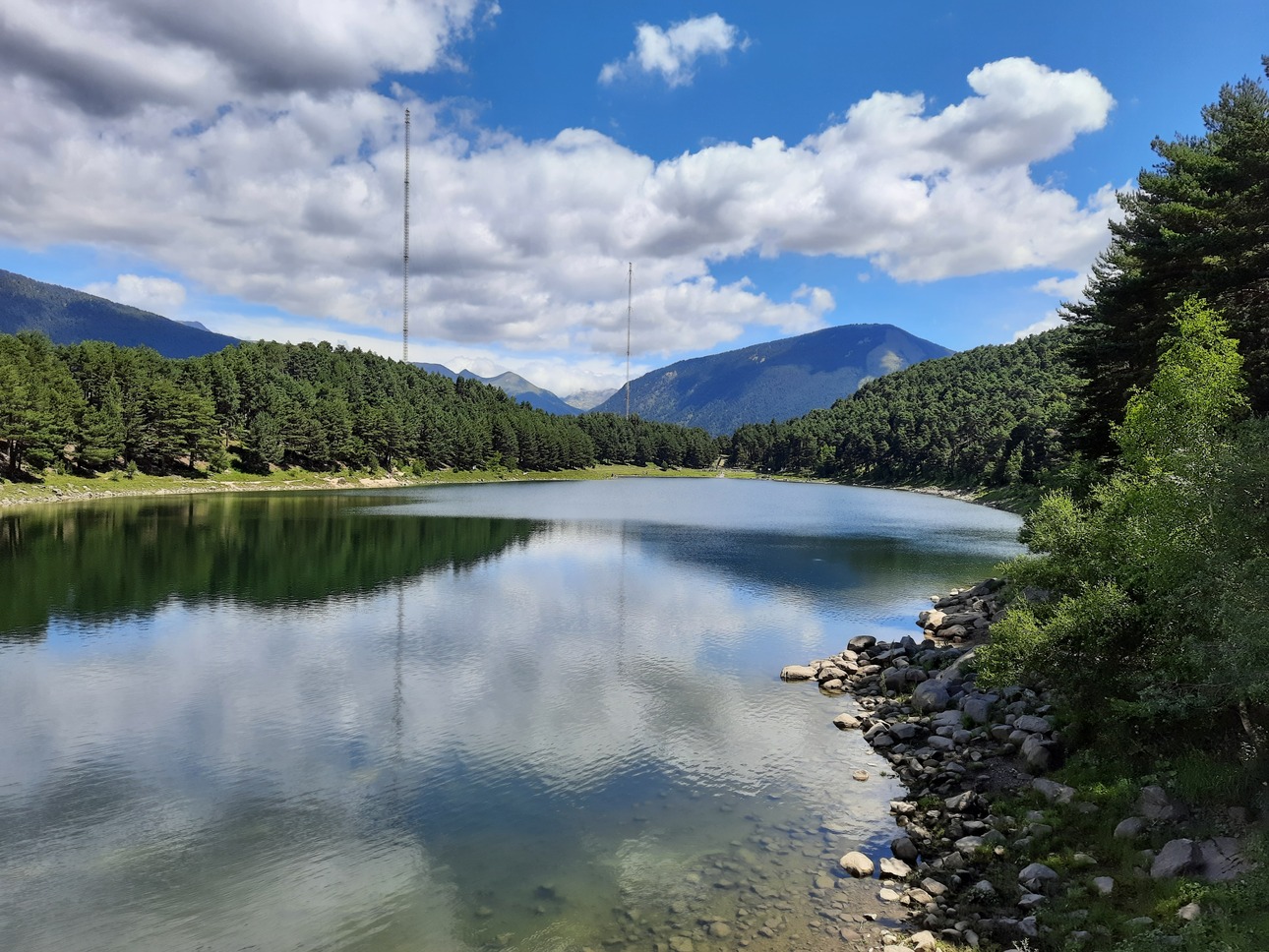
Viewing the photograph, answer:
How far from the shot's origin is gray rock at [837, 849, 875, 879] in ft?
53.5

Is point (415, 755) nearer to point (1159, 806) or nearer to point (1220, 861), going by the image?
point (1159, 806)

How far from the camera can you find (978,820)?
1831 cm

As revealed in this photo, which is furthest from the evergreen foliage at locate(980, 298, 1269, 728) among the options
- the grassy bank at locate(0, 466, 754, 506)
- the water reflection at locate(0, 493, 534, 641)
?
the grassy bank at locate(0, 466, 754, 506)

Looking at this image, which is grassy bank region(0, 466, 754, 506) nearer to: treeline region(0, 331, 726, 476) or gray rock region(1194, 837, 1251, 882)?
treeline region(0, 331, 726, 476)

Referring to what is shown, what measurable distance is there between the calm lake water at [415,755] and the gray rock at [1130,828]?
5132 mm

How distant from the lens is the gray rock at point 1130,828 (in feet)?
50.6

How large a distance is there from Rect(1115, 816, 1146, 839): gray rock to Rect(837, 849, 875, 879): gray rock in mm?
5409

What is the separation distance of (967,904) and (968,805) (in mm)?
4727

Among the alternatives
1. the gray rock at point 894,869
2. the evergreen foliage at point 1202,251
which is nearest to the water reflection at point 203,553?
the gray rock at point 894,869

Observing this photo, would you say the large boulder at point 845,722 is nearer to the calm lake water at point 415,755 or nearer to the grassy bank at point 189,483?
the calm lake water at point 415,755

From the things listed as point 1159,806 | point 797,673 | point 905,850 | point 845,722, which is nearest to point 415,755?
point 905,850

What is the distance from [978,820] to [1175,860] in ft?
16.5

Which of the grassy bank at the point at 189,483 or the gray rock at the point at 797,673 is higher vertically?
the grassy bank at the point at 189,483

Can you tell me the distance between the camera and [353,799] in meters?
19.8
